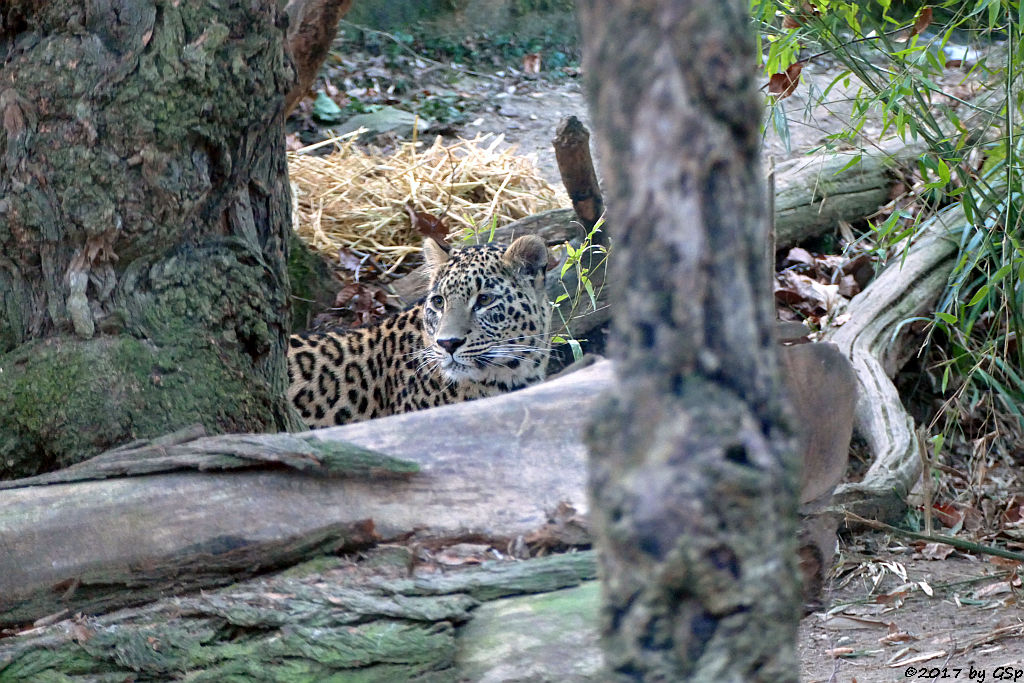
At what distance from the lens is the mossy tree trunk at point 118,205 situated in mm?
2875

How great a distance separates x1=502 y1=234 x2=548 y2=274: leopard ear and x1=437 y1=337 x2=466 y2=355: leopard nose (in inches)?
19.9

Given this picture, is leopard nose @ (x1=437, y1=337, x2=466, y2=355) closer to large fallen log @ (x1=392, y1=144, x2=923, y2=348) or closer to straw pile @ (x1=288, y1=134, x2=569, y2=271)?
large fallen log @ (x1=392, y1=144, x2=923, y2=348)

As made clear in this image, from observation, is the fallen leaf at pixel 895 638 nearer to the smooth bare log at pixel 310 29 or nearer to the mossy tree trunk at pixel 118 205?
the mossy tree trunk at pixel 118 205

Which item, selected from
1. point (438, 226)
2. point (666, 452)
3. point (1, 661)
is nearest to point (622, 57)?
point (666, 452)

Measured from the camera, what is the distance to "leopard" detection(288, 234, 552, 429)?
4887mm

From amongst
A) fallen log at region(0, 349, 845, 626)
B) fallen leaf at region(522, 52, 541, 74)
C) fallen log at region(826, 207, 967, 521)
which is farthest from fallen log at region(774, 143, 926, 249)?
fallen leaf at region(522, 52, 541, 74)

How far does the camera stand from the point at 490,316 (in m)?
4.94

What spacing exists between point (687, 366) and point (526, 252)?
13.6ft

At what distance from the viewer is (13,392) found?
2.92 m

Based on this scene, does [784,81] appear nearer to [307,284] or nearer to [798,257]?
[798,257]

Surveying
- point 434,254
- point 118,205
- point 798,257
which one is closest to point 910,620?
point 434,254

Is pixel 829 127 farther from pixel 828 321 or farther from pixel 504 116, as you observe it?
pixel 828 321

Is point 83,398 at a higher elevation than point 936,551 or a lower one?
higher

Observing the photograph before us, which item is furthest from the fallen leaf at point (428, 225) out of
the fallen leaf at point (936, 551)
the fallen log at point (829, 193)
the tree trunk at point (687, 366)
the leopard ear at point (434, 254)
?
the tree trunk at point (687, 366)
